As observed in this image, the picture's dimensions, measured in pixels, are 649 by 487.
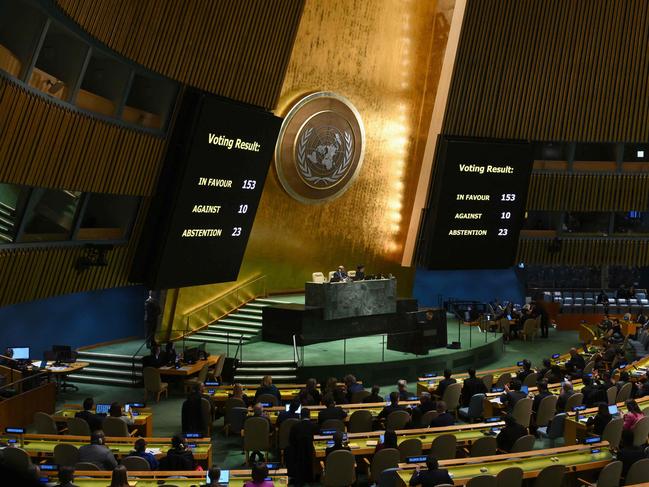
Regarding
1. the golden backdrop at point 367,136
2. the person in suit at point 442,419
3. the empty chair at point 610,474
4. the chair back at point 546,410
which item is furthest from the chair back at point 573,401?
the golden backdrop at point 367,136

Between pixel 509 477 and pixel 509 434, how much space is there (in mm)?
2193

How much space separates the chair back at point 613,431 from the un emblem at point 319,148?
1375 centimetres

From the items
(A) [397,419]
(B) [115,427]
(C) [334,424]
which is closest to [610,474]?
(A) [397,419]

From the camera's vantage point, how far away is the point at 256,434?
37.8ft

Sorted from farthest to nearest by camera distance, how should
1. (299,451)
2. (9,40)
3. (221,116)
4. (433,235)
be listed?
(433,235)
(221,116)
(9,40)
(299,451)

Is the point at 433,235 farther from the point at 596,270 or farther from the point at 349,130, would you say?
the point at 596,270

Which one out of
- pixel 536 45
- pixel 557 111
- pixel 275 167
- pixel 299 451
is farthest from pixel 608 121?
pixel 299 451

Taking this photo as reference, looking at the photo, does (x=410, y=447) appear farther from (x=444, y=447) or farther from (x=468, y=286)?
(x=468, y=286)

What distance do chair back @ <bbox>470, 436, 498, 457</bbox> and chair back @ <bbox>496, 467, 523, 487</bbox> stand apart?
1532 millimetres

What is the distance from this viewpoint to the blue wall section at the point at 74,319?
1769cm

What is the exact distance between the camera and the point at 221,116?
16.5m

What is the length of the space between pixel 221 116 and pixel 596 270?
20.3 m

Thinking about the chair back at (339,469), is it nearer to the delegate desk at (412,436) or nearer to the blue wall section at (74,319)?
the delegate desk at (412,436)

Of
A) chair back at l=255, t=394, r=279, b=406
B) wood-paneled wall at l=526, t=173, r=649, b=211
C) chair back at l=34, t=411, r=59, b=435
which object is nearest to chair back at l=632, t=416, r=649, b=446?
chair back at l=255, t=394, r=279, b=406
